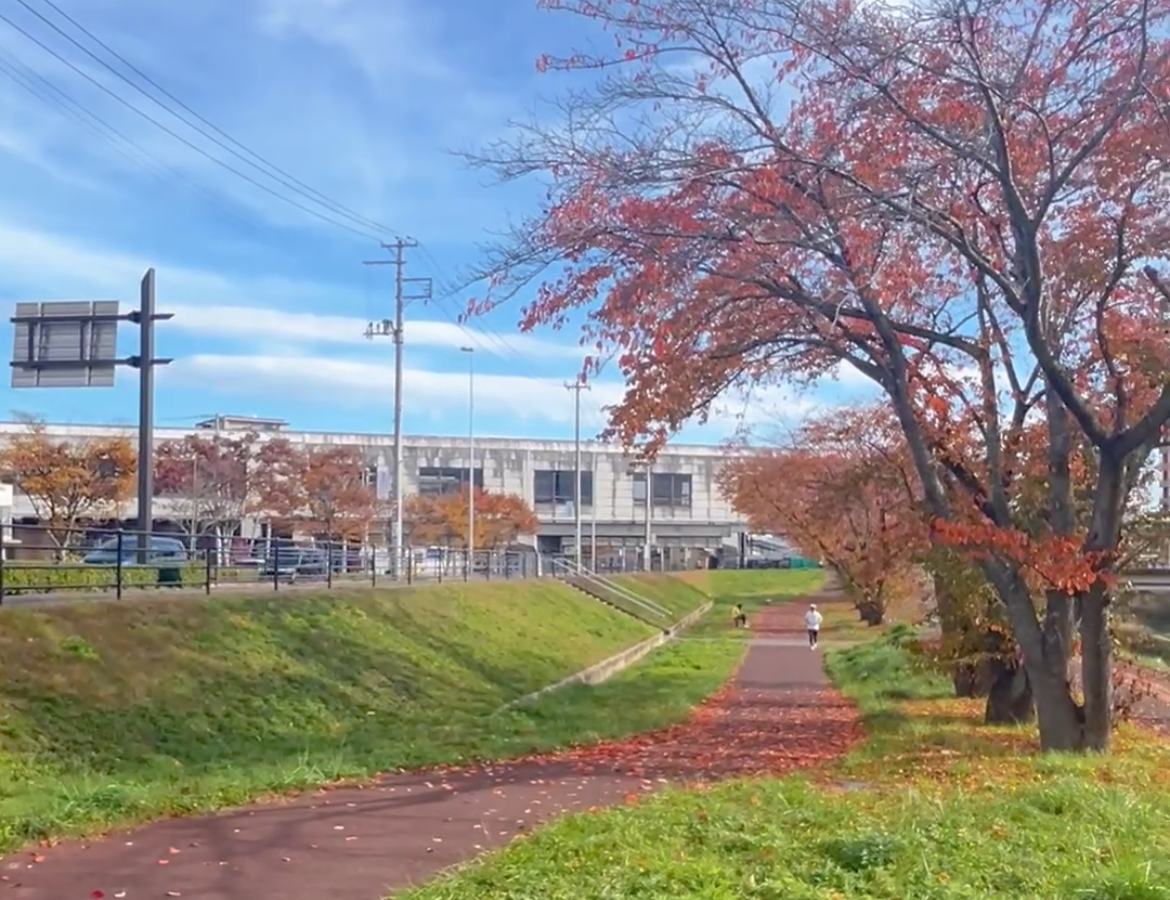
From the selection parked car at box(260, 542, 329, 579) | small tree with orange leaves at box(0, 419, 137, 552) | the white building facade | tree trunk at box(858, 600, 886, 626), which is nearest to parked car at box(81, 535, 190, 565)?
parked car at box(260, 542, 329, 579)

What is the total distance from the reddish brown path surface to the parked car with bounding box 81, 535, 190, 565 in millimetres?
8190

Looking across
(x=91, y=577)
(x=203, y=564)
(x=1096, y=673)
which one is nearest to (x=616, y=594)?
(x=203, y=564)

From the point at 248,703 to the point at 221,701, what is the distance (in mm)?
399

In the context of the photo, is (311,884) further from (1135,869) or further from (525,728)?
(525,728)

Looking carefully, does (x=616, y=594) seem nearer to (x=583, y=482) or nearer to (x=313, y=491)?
(x=313, y=491)

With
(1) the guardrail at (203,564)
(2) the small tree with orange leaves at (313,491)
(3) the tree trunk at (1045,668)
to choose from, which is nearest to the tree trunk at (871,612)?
(1) the guardrail at (203,564)

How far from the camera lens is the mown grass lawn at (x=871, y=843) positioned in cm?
663

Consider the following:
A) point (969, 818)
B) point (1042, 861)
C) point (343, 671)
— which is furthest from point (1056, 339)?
point (343, 671)

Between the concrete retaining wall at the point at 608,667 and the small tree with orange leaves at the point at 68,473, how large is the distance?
22.5 metres

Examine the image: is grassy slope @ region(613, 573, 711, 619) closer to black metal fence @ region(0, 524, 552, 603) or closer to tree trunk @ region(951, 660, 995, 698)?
black metal fence @ region(0, 524, 552, 603)

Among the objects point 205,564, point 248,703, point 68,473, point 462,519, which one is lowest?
point 248,703

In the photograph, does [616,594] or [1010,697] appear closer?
[1010,697]

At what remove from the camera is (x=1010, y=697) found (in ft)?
62.4

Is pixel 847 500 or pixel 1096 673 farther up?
pixel 847 500
